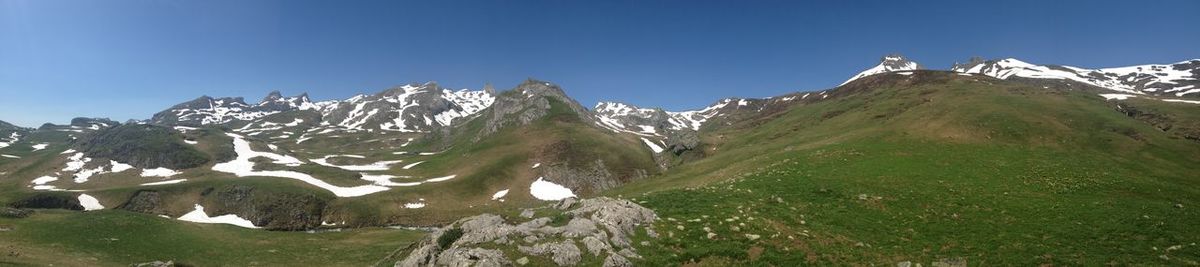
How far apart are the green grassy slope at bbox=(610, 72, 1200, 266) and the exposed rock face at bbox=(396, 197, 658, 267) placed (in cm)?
202

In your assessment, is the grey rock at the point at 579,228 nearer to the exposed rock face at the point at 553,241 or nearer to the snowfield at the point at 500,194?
the exposed rock face at the point at 553,241

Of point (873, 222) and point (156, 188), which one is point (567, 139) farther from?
point (873, 222)

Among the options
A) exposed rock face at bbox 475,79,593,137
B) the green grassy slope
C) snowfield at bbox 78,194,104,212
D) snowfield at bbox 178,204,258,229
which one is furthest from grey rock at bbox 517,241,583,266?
exposed rock face at bbox 475,79,593,137

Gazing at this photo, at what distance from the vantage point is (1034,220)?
32.5 meters

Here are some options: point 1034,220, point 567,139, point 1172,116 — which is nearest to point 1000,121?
point 1172,116

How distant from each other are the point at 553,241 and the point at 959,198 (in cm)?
3116

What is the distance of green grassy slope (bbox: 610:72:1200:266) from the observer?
27.4m

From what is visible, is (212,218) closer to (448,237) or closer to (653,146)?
(448,237)

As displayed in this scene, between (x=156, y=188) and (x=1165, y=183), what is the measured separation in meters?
139

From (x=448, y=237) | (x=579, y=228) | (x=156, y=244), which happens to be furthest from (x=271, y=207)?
(x=579, y=228)

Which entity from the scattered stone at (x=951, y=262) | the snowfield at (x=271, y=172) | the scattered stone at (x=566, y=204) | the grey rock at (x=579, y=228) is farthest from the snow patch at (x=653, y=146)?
the scattered stone at (x=951, y=262)

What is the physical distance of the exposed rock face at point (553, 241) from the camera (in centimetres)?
2439

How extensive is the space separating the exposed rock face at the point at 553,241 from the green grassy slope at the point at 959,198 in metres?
2.02

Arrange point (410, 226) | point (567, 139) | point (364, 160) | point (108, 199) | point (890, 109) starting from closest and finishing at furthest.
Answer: point (410, 226) < point (108, 199) < point (890, 109) < point (567, 139) < point (364, 160)
